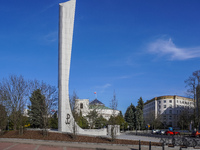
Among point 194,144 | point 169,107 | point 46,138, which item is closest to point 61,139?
point 46,138

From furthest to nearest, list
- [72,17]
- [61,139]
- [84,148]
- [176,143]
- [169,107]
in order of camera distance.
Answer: [169,107], [72,17], [61,139], [176,143], [84,148]

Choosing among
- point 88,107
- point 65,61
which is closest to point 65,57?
point 65,61

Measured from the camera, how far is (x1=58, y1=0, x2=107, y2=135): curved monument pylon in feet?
90.2

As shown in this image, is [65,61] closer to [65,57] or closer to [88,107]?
[65,57]

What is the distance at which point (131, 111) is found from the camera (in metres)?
72.6

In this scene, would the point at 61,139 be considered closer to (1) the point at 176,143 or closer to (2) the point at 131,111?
(1) the point at 176,143

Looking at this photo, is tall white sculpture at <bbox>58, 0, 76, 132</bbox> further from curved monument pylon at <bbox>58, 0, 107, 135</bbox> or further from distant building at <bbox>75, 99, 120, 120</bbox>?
distant building at <bbox>75, 99, 120, 120</bbox>

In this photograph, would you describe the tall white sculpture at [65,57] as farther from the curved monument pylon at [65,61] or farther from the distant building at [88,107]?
the distant building at [88,107]

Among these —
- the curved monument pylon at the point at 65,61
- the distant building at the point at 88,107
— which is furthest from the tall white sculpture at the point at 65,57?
the distant building at the point at 88,107

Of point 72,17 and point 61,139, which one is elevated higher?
point 72,17

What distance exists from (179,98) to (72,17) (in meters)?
83.5

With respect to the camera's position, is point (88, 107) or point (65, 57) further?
point (88, 107)

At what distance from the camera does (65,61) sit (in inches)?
1102

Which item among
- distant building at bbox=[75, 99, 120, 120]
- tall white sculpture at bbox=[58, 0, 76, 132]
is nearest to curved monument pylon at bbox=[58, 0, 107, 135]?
tall white sculpture at bbox=[58, 0, 76, 132]
